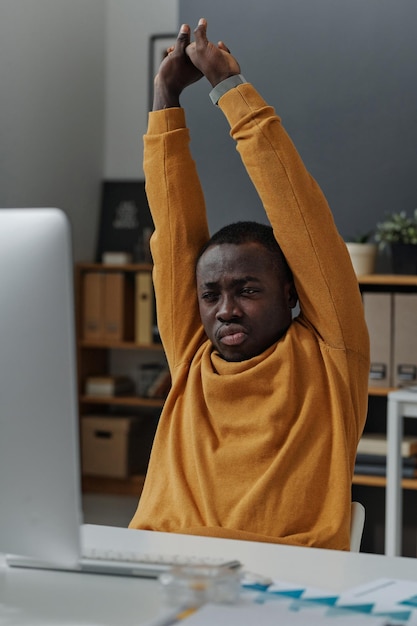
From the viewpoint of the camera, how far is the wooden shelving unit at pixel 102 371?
18.4ft

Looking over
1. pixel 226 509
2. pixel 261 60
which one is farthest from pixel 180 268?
pixel 261 60

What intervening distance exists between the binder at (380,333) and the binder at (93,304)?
2.45m

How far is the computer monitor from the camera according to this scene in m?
0.96

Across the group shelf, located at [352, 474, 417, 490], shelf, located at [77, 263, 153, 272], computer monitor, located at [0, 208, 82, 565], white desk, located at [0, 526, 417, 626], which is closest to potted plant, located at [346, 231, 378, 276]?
shelf, located at [352, 474, 417, 490]

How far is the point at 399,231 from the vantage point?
3494mm

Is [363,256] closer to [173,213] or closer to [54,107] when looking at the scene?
[173,213]

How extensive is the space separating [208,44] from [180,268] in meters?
0.40

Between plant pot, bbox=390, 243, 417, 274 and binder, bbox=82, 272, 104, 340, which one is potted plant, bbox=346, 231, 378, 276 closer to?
plant pot, bbox=390, 243, 417, 274

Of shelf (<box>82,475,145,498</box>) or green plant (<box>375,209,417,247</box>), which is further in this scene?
shelf (<box>82,475,145,498</box>)

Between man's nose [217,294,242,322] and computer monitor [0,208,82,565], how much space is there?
689 mm

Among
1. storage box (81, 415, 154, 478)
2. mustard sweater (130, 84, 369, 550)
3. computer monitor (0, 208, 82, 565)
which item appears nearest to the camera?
computer monitor (0, 208, 82, 565)

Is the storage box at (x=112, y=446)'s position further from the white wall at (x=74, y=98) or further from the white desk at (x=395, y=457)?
the white desk at (x=395, y=457)

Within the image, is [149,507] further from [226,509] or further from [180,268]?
[180,268]

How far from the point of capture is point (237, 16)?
3.72 metres
